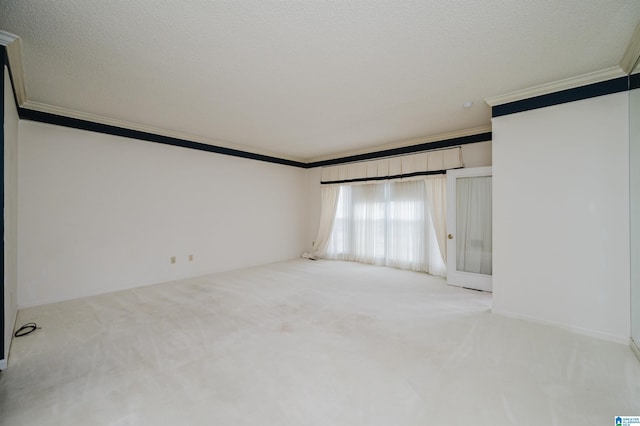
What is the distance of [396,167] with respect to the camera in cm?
548

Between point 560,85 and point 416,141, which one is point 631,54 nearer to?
point 560,85

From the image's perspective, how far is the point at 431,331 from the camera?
9.11 ft

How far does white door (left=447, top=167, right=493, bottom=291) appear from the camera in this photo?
4.16m

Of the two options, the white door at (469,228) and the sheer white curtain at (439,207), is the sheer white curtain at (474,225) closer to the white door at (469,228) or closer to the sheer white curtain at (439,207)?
the white door at (469,228)

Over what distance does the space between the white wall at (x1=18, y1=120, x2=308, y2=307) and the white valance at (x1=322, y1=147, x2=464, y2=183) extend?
1828 mm

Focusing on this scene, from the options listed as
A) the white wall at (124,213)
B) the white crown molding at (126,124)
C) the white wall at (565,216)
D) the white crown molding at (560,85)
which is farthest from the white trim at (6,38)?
the white wall at (565,216)

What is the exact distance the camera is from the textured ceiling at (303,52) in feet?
6.00

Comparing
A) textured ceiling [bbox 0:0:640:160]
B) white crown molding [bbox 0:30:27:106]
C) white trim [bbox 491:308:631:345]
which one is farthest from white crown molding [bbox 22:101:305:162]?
white trim [bbox 491:308:631:345]

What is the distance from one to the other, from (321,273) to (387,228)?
5.91 feet

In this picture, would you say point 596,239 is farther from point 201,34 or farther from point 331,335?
point 201,34

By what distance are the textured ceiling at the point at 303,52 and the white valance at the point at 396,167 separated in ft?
3.29

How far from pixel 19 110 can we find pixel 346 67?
13.5 feet

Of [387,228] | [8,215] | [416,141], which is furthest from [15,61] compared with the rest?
[387,228]

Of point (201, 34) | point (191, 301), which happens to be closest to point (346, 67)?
point (201, 34)
